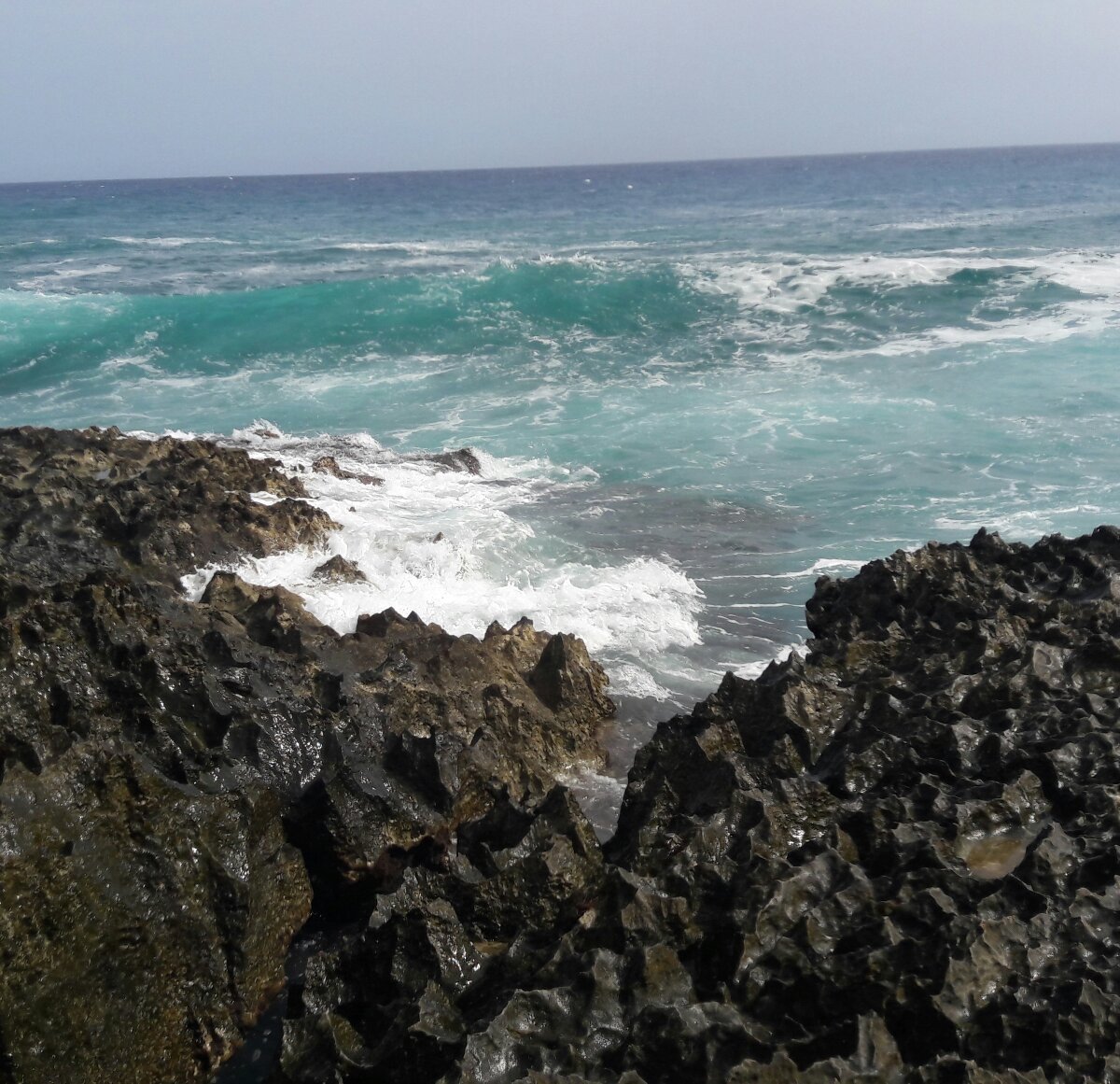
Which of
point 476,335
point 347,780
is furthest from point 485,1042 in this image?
point 476,335

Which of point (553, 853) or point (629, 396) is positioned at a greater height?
point (629, 396)

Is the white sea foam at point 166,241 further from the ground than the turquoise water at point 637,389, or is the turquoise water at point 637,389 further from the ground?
the white sea foam at point 166,241

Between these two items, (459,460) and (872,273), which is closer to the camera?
(459,460)

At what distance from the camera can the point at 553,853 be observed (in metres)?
5.04

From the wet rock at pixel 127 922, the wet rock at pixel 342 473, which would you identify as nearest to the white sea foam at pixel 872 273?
the wet rock at pixel 342 473

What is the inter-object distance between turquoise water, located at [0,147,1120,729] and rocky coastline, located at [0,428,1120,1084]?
2412mm

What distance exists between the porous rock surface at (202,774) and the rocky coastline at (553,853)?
2cm

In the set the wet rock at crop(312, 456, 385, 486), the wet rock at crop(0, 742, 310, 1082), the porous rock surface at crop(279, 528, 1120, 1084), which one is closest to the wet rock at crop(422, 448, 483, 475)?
the wet rock at crop(312, 456, 385, 486)

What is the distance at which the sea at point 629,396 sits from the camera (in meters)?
11.0

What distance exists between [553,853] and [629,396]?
16563 mm

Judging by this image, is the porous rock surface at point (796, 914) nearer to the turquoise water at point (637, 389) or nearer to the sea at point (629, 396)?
the sea at point (629, 396)

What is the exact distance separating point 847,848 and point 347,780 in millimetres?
2734

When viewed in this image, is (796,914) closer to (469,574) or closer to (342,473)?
(469,574)

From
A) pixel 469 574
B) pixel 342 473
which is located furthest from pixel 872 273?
pixel 469 574
